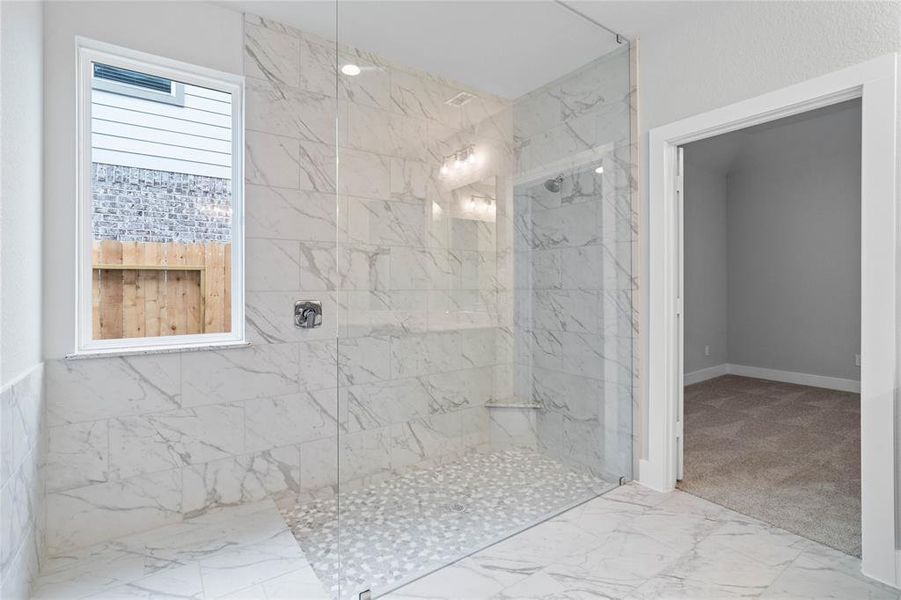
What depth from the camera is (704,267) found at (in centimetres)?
555

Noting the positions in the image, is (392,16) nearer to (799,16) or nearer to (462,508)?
(799,16)

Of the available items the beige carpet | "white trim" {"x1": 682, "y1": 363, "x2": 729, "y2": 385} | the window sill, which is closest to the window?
the window sill

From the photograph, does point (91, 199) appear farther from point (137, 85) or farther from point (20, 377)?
point (20, 377)

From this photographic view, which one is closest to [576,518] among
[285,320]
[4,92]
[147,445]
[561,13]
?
[285,320]

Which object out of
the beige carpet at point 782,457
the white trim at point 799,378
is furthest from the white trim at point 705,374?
the beige carpet at point 782,457

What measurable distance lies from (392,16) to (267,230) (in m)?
1.26

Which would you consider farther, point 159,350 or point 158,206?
point 158,206

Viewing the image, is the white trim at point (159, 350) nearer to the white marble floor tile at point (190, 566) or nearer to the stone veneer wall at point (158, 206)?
the stone veneer wall at point (158, 206)

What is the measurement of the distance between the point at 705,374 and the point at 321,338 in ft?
15.6

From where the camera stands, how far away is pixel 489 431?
2318 mm

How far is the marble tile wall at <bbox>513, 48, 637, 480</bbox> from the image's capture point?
240 cm

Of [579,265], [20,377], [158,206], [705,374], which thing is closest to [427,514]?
[579,265]

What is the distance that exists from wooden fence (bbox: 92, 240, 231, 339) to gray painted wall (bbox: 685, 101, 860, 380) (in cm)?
480

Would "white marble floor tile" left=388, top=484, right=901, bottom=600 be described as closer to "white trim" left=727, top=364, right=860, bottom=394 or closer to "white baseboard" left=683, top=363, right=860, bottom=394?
"white baseboard" left=683, top=363, right=860, bottom=394
